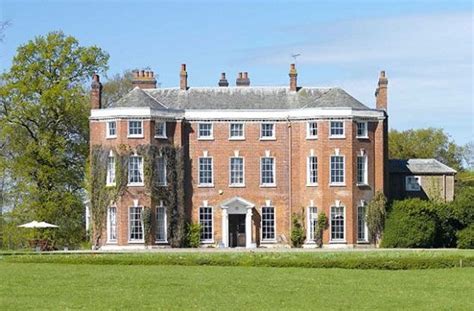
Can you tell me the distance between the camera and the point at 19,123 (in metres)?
68.3

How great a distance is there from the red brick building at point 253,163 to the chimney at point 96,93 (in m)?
0.12

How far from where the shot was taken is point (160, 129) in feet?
208

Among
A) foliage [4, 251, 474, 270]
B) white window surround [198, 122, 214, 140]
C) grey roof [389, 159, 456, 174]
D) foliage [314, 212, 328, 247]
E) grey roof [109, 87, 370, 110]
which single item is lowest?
foliage [4, 251, 474, 270]

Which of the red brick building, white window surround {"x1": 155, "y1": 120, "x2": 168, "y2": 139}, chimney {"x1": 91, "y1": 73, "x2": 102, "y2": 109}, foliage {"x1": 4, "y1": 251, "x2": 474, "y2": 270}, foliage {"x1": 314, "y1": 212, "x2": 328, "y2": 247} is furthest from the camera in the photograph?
chimney {"x1": 91, "y1": 73, "x2": 102, "y2": 109}

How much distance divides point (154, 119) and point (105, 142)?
10.2 feet

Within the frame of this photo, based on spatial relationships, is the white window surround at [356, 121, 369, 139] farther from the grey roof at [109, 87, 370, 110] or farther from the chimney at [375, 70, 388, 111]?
the chimney at [375, 70, 388, 111]

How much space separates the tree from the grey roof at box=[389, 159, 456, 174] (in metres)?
22.8

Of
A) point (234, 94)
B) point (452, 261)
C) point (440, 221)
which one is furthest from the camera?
point (234, 94)

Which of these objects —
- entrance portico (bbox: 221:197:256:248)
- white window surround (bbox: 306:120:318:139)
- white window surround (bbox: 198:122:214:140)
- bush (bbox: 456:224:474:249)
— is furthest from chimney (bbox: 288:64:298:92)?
bush (bbox: 456:224:474:249)

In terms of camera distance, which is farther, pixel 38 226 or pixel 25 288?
pixel 38 226

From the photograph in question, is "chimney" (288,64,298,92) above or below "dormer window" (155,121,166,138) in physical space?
above

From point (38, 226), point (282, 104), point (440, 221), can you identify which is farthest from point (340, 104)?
Answer: point (38, 226)

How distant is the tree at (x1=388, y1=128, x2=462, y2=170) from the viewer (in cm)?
9450

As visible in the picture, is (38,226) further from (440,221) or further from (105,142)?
(440,221)
